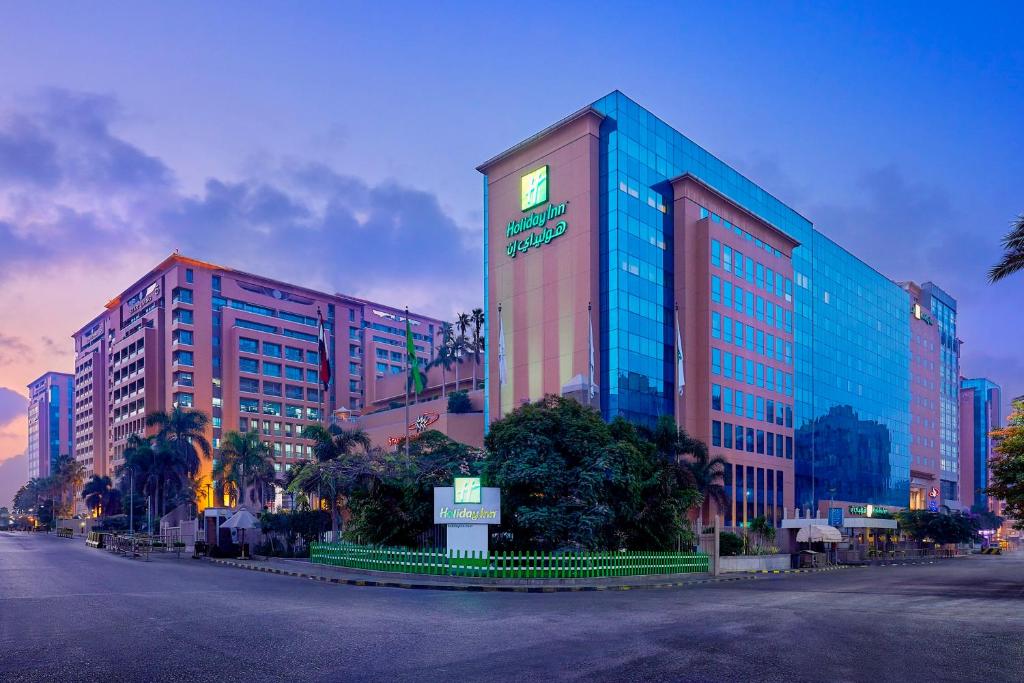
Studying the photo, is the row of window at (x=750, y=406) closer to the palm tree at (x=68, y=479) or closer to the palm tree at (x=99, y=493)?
the palm tree at (x=99, y=493)

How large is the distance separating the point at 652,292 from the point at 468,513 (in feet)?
145

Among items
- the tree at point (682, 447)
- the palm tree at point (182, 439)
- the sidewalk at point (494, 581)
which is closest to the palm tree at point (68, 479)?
the palm tree at point (182, 439)

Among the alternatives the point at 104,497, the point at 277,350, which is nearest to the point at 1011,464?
the point at 277,350

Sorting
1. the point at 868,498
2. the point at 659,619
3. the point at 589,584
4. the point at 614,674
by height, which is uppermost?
the point at 614,674

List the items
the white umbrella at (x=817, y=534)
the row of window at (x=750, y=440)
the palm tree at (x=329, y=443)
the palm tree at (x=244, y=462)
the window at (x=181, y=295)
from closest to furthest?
the white umbrella at (x=817, y=534) < the palm tree at (x=329, y=443) < the row of window at (x=750, y=440) < the palm tree at (x=244, y=462) < the window at (x=181, y=295)

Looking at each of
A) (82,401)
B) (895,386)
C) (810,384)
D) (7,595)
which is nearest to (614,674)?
(7,595)

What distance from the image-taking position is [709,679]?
11133 millimetres

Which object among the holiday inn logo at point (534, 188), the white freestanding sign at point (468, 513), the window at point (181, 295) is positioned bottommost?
the white freestanding sign at point (468, 513)

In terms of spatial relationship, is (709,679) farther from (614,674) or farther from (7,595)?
(7,595)

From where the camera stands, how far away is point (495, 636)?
601 inches

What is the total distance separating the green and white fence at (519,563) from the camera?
30.0 metres

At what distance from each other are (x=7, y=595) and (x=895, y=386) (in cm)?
11925

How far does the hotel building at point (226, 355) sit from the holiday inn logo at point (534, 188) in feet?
187

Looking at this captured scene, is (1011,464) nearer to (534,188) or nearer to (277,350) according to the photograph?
(534,188)
